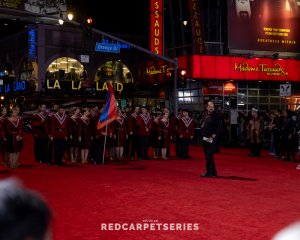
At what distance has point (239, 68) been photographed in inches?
1270

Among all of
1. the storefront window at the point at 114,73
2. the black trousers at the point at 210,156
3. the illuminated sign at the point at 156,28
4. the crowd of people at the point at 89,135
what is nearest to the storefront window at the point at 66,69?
the storefront window at the point at 114,73

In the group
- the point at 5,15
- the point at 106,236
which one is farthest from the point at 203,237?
the point at 5,15

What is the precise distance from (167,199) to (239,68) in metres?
23.6

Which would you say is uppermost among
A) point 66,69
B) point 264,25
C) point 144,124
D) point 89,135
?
point 264,25

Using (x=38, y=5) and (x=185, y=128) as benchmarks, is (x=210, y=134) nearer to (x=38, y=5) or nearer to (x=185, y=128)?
(x=185, y=128)

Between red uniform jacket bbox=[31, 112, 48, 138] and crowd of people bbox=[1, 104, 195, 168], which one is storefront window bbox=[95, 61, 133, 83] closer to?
crowd of people bbox=[1, 104, 195, 168]

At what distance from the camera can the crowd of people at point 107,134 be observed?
16422 millimetres

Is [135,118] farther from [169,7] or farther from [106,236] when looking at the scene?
[169,7]

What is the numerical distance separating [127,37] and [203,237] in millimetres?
49097

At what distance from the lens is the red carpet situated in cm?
713

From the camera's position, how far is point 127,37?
179 feet

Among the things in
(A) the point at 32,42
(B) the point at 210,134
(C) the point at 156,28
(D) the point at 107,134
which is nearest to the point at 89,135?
(D) the point at 107,134

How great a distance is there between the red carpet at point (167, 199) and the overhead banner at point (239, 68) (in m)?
15.4

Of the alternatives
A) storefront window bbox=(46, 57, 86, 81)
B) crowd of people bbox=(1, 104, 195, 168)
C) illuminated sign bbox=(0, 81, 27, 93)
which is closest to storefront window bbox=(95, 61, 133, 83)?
storefront window bbox=(46, 57, 86, 81)
